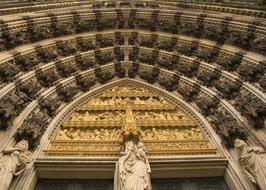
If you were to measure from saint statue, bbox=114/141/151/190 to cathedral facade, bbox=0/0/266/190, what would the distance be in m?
0.02

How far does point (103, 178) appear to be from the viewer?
18.0 ft

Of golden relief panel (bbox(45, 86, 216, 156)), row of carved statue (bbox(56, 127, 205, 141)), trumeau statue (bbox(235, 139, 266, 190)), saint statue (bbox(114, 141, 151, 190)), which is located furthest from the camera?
row of carved statue (bbox(56, 127, 205, 141))

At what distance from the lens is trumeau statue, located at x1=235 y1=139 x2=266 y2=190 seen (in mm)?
4292

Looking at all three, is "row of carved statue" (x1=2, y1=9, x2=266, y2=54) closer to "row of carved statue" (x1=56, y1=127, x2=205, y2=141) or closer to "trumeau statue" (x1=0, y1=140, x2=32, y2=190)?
"row of carved statue" (x1=56, y1=127, x2=205, y2=141)

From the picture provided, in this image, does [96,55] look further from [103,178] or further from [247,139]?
[247,139]

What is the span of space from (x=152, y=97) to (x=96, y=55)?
207cm

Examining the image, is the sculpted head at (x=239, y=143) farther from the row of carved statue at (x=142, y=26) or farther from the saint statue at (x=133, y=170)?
the row of carved statue at (x=142, y=26)

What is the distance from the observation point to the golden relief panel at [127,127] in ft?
19.3

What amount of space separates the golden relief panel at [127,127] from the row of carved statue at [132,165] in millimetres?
561

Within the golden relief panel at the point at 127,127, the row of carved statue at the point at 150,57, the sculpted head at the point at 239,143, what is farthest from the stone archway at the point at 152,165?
the row of carved statue at the point at 150,57

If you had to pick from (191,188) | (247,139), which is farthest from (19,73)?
(247,139)

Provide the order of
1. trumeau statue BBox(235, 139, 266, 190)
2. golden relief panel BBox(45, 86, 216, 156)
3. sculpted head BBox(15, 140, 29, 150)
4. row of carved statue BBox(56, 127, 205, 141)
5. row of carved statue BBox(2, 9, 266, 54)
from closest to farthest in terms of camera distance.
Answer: trumeau statue BBox(235, 139, 266, 190)
sculpted head BBox(15, 140, 29, 150)
golden relief panel BBox(45, 86, 216, 156)
row of carved statue BBox(56, 127, 205, 141)
row of carved statue BBox(2, 9, 266, 54)

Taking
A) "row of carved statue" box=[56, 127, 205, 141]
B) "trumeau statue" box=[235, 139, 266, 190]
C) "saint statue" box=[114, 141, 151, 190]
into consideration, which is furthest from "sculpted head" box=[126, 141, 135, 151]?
"trumeau statue" box=[235, 139, 266, 190]

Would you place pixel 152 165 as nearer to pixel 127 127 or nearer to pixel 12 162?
pixel 127 127
